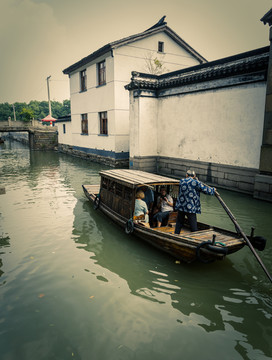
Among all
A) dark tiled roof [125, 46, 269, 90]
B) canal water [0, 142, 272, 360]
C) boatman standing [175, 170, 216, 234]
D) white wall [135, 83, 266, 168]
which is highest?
dark tiled roof [125, 46, 269, 90]

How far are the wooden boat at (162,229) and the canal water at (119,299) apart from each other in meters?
0.45

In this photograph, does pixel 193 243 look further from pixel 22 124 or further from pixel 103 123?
pixel 22 124

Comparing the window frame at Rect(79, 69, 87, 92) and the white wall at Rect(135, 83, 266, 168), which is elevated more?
the window frame at Rect(79, 69, 87, 92)

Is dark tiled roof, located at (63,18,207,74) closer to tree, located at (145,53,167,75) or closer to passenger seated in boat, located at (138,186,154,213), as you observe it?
tree, located at (145,53,167,75)

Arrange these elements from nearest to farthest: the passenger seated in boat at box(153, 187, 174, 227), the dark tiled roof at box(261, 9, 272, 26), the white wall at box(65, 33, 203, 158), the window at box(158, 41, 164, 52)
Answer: the passenger seated in boat at box(153, 187, 174, 227)
the dark tiled roof at box(261, 9, 272, 26)
the white wall at box(65, 33, 203, 158)
the window at box(158, 41, 164, 52)

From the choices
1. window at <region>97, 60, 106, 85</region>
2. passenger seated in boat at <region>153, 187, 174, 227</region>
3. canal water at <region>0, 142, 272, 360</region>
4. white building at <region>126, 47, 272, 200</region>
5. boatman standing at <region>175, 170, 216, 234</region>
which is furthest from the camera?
window at <region>97, 60, 106, 85</region>

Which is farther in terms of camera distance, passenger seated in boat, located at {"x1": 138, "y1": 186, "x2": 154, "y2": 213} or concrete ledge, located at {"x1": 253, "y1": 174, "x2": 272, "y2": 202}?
concrete ledge, located at {"x1": 253, "y1": 174, "x2": 272, "y2": 202}

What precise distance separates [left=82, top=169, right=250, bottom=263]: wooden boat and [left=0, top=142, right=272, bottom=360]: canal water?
0.45 meters

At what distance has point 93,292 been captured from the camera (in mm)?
4805

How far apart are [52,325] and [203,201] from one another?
26.0ft

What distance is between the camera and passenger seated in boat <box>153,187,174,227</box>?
22.3 feet

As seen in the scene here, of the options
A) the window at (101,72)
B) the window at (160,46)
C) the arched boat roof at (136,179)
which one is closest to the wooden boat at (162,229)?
the arched boat roof at (136,179)

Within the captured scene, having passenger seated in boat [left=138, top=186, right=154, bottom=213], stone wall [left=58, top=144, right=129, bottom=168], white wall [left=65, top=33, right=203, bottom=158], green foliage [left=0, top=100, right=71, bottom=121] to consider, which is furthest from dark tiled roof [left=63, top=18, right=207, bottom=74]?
green foliage [left=0, top=100, right=71, bottom=121]

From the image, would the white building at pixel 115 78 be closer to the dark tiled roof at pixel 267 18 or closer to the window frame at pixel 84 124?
the window frame at pixel 84 124
